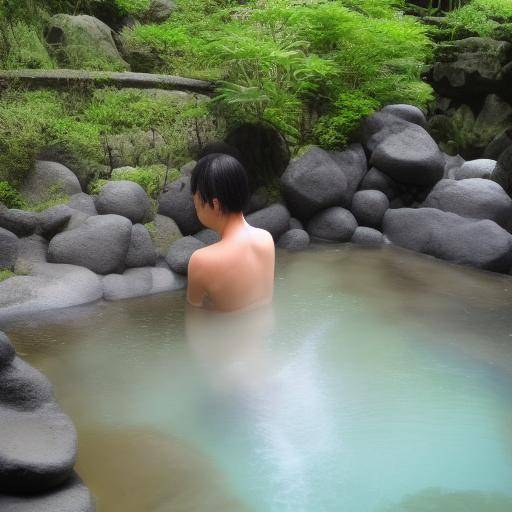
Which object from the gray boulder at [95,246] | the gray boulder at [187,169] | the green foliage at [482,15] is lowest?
the gray boulder at [95,246]

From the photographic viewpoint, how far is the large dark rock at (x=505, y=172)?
26.8 feet

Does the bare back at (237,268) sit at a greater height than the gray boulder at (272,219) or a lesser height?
greater

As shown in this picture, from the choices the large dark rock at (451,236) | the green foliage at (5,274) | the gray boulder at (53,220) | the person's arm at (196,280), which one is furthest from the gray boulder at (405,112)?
the green foliage at (5,274)

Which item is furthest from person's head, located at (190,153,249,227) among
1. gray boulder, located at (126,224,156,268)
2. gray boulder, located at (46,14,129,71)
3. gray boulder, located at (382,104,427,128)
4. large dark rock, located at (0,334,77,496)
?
gray boulder, located at (46,14,129,71)

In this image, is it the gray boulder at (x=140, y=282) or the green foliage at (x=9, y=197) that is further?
the green foliage at (x=9, y=197)

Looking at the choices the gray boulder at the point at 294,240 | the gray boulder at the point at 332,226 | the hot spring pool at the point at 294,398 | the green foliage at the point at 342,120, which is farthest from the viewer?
the green foliage at the point at 342,120

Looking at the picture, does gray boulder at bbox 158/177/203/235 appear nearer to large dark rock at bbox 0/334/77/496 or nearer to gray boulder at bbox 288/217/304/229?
gray boulder at bbox 288/217/304/229

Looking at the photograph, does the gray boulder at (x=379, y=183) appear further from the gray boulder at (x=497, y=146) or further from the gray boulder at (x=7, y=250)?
the gray boulder at (x=7, y=250)

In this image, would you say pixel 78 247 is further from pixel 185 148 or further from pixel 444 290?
pixel 444 290

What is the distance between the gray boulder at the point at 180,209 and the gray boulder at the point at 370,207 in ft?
7.50

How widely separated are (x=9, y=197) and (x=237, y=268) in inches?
124

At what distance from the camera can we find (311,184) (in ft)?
25.9

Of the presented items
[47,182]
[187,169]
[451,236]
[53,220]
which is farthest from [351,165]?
[53,220]

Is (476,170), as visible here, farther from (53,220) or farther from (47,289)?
(47,289)
